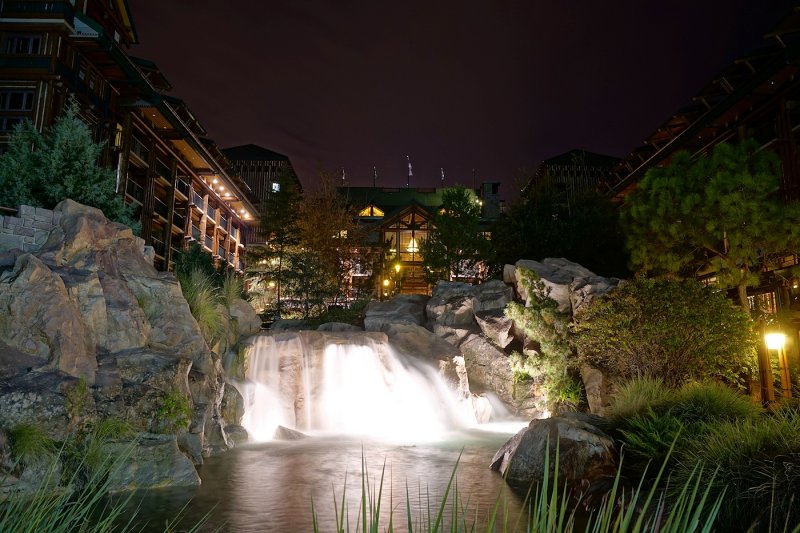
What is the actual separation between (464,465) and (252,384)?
7.56m

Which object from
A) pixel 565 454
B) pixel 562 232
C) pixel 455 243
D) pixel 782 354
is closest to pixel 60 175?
pixel 565 454

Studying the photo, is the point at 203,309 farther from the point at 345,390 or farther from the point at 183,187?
the point at 183,187

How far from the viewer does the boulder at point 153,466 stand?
903 cm

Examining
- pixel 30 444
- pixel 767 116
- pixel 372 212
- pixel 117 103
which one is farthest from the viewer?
pixel 372 212

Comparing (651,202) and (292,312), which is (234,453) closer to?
(651,202)

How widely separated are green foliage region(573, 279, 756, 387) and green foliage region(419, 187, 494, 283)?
1527 cm

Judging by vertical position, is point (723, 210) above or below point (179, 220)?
below

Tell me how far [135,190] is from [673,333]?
31.4 meters

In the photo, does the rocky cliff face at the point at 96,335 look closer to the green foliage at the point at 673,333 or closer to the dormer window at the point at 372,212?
the green foliage at the point at 673,333

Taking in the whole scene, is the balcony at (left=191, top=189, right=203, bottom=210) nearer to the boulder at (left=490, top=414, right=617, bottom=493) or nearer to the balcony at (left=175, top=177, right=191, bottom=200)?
the balcony at (left=175, top=177, right=191, bottom=200)

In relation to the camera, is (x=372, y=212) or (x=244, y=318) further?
(x=372, y=212)

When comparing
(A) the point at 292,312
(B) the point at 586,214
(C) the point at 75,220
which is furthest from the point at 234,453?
(B) the point at 586,214

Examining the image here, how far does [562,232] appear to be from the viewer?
2717 cm

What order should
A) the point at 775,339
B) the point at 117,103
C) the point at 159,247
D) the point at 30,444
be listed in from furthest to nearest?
the point at 159,247 < the point at 117,103 < the point at 775,339 < the point at 30,444
